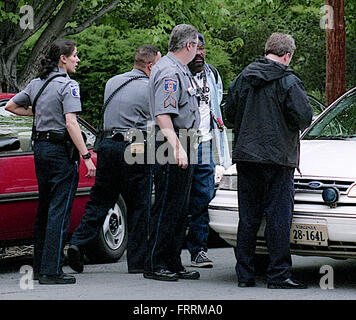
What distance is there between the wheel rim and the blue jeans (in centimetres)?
78

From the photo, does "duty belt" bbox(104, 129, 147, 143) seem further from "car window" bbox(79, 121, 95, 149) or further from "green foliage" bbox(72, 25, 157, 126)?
"green foliage" bbox(72, 25, 157, 126)

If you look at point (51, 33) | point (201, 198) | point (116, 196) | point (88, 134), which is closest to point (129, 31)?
point (51, 33)

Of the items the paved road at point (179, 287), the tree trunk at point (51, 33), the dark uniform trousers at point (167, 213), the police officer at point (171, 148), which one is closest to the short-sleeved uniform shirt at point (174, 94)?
the police officer at point (171, 148)

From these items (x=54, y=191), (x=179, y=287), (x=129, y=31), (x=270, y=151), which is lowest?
(x=179, y=287)

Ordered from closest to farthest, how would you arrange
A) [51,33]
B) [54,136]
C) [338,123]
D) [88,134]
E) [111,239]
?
[54,136]
[338,123]
[111,239]
[88,134]
[51,33]

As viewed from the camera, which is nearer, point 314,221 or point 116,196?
point 314,221

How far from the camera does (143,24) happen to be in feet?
50.6

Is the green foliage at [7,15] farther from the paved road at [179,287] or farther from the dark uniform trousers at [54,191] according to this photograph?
the dark uniform trousers at [54,191]

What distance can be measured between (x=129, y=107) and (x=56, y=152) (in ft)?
2.89

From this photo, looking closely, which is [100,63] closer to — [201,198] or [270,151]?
[201,198]

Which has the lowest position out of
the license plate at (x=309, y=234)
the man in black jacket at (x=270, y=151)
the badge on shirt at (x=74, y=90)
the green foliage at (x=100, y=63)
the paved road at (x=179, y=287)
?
the paved road at (x=179, y=287)

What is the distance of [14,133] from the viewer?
316 inches

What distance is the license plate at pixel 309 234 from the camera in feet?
21.9

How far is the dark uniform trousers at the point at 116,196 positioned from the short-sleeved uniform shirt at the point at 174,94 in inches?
29.3
